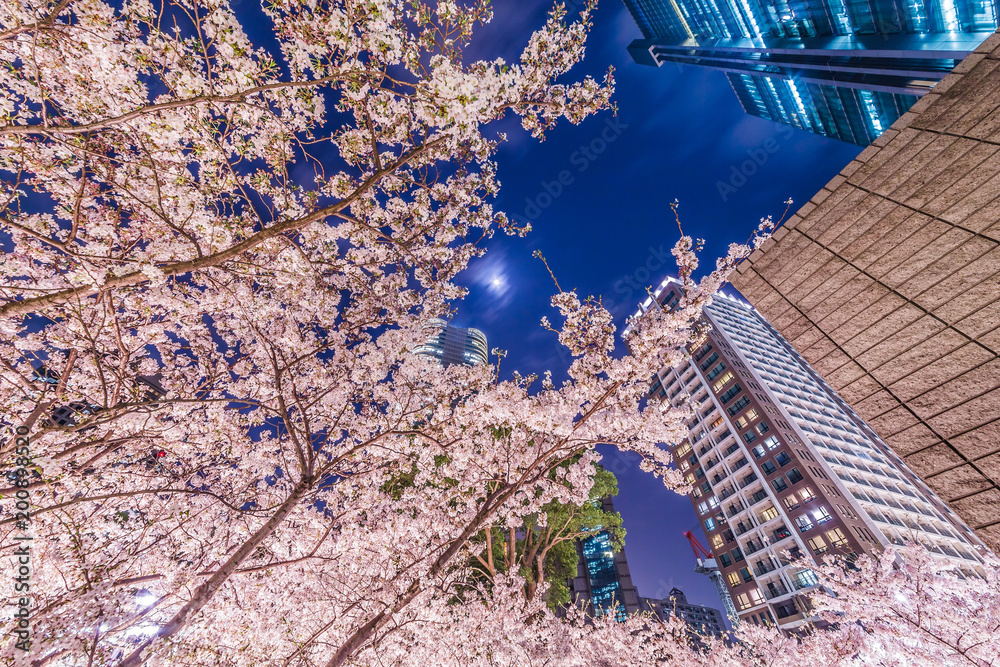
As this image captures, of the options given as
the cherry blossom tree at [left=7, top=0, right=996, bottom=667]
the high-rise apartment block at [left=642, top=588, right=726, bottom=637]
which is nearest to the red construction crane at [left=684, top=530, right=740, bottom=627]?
the high-rise apartment block at [left=642, top=588, right=726, bottom=637]

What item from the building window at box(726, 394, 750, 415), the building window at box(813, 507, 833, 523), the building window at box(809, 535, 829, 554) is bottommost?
the building window at box(809, 535, 829, 554)

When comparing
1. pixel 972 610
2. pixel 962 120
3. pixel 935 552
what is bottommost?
pixel 972 610

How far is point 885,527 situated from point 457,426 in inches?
1929

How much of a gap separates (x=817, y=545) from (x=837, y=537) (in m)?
1.97

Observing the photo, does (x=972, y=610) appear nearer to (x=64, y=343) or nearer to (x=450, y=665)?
(x=450, y=665)

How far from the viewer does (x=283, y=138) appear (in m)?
5.36

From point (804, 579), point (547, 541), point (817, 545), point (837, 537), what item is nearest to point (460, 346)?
point (804, 579)

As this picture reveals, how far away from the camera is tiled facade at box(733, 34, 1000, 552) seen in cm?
209

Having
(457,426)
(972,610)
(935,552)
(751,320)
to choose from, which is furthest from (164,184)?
(751,320)

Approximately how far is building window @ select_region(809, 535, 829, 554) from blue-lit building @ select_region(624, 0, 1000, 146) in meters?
41.3

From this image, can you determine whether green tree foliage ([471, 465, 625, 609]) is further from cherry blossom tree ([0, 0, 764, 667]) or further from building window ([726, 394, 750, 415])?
building window ([726, 394, 750, 415])

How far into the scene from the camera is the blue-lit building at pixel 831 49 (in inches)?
1102

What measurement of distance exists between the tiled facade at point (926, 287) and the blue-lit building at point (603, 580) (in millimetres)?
38250

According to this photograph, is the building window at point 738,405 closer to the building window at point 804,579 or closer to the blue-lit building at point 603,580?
the building window at point 804,579
